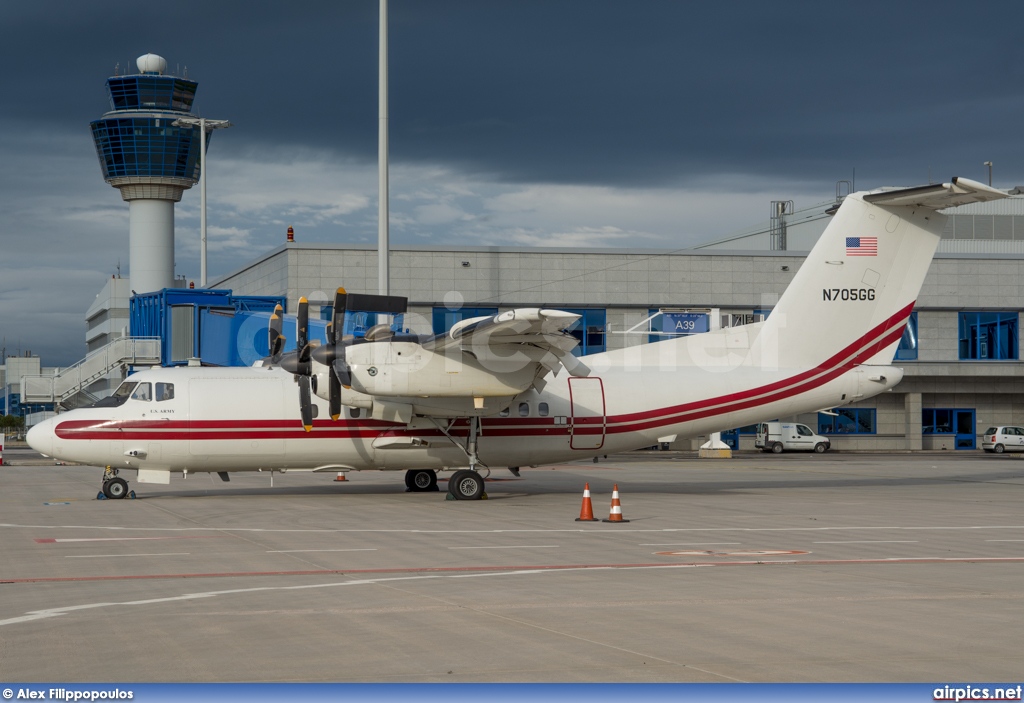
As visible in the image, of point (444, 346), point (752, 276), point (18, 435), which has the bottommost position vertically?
point (18, 435)

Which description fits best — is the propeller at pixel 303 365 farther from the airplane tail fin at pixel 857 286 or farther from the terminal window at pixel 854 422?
the terminal window at pixel 854 422

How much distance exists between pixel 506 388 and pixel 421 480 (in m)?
4.87

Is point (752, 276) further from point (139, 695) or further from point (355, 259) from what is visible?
point (139, 695)

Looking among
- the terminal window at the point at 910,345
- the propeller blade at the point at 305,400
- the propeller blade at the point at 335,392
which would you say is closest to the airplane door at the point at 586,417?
the propeller blade at the point at 335,392

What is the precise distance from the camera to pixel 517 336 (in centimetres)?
2188

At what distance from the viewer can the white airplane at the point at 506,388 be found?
22.8 metres

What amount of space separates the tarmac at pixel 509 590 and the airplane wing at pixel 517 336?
336 centimetres

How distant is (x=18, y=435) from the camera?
9506 cm

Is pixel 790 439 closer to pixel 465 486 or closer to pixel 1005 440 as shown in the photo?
pixel 1005 440

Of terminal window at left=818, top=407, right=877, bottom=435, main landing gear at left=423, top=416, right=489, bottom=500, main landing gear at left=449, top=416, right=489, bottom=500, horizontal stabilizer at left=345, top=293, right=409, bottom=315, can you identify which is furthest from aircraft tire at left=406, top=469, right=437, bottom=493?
terminal window at left=818, top=407, right=877, bottom=435

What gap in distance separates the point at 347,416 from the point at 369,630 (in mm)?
15054

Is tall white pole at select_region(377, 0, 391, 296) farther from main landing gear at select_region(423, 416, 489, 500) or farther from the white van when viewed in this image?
the white van

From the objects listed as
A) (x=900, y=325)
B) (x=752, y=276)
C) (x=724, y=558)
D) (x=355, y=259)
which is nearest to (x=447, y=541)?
(x=724, y=558)

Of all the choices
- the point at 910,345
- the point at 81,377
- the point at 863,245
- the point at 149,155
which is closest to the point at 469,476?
the point at 863,245
